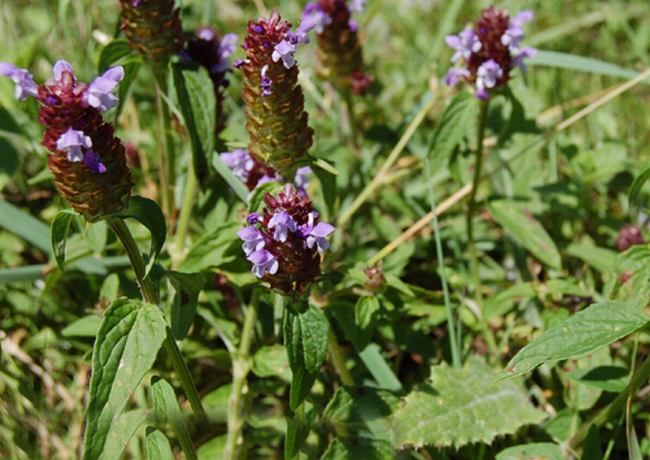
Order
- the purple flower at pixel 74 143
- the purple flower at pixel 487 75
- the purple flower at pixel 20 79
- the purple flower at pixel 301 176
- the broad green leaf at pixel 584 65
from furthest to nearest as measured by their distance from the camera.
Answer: the broad green leaf at pixel 584 65 < the purple flower at pixel 487 75 < the purple flower at pixel 301 176 < the purple flower at pixel 20 79 < the purple flower at pixel 74 143

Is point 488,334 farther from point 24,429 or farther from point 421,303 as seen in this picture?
point 24,429

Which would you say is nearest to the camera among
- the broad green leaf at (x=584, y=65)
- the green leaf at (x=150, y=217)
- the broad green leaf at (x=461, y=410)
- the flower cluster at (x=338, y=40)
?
the green leaf at (x=150, y=217)

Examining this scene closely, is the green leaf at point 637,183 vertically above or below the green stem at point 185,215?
below

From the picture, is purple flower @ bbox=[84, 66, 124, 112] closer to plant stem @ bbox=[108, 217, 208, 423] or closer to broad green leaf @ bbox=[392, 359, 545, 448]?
plant stem @ bbox=[108, 217, 208, 423]

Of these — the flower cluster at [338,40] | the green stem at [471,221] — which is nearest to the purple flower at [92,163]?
the green stem at [471,221]

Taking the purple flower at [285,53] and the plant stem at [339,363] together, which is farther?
the plant stem at [339,363]

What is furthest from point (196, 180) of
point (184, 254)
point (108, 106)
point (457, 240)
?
point (457, 240)

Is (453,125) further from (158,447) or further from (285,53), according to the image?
(158,447)

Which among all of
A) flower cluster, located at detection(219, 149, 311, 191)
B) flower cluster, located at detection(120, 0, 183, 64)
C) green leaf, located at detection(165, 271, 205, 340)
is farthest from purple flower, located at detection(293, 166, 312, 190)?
flower cluster, located at detection(120, 0, 183, 64)

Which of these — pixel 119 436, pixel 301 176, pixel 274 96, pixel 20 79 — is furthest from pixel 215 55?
pixel 119 436

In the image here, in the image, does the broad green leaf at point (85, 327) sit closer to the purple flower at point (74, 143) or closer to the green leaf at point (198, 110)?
the green leaf at point (198, 110)
